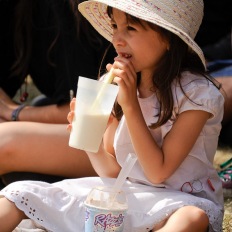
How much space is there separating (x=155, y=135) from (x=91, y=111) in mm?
315

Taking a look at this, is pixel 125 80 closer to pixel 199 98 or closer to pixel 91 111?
pixel 91 111

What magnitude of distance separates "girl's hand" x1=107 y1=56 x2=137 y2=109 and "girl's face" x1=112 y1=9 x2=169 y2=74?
56 mm

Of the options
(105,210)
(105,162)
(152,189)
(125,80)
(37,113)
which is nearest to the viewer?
(105,210)

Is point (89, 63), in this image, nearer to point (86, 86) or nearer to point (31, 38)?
point (31, 38)

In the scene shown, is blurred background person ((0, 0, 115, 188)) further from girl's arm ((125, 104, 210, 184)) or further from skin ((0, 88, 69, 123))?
girl's arm ((125, 104, 210, 184))

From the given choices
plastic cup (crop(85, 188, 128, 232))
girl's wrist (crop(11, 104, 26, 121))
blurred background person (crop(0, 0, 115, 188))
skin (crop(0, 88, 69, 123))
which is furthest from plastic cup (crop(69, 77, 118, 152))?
girl's wrist (crop(11, 104, 26, 121))

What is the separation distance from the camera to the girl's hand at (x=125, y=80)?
249 centimetres

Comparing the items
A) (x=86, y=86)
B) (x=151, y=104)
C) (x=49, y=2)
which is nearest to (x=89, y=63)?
(x=49, y=2)

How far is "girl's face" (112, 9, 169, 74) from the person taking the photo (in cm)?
257

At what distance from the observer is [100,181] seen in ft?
9.01

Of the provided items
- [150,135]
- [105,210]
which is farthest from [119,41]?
[105,210]

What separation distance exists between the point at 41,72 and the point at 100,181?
1.11 metres

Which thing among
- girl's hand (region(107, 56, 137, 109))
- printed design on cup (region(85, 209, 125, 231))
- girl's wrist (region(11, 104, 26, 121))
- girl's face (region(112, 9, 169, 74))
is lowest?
girl's wrist (region(11, 104, 26, 121))

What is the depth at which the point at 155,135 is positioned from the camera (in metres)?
2.69
